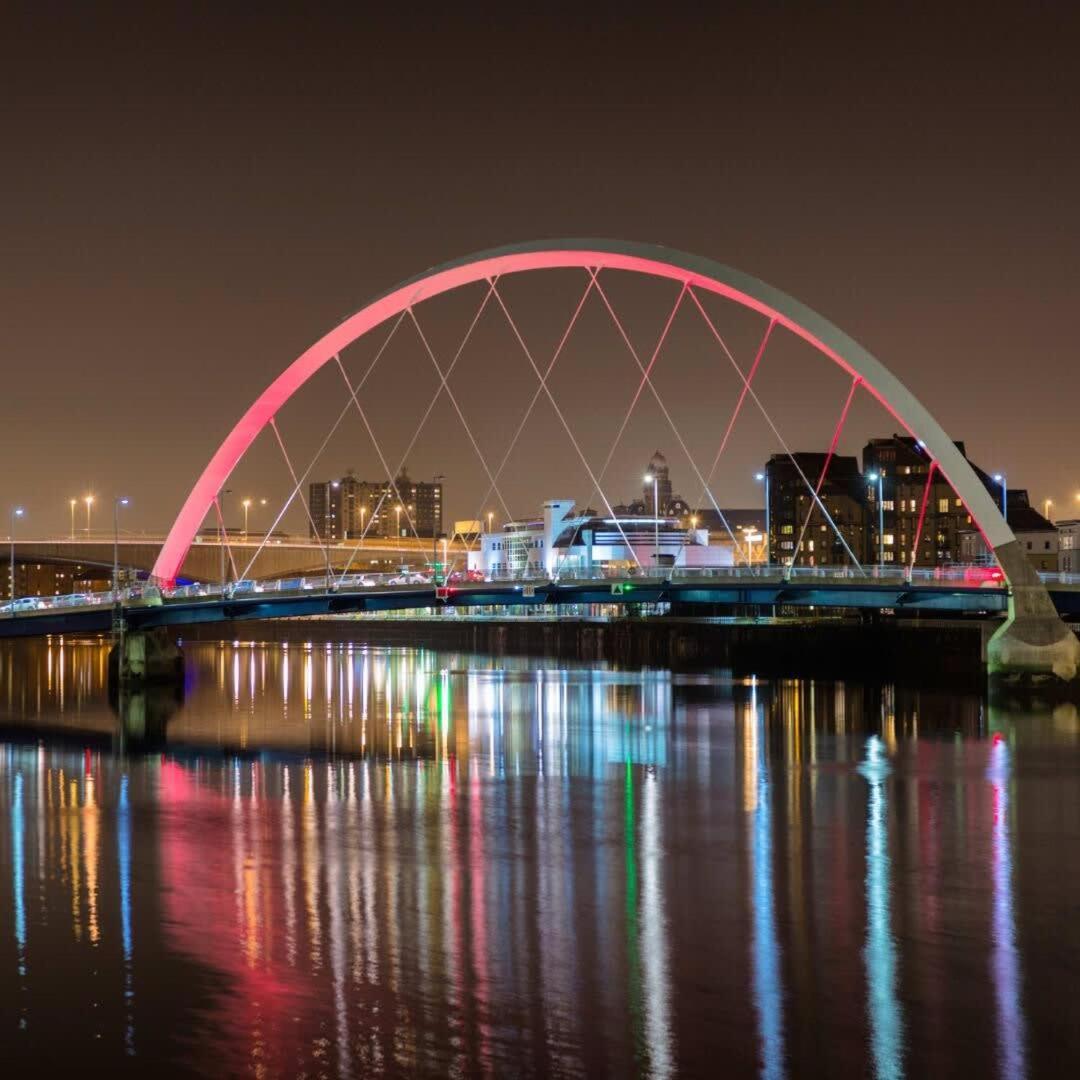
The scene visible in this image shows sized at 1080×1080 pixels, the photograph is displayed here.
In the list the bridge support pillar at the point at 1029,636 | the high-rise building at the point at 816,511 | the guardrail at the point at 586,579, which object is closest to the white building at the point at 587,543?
the high-rise building at the point at 816,511

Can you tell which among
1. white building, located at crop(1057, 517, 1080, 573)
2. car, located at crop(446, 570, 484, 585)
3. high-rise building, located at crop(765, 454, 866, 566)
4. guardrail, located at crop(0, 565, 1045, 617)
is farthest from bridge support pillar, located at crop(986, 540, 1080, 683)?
high-rise building, located at crop(765, 454, 866, 566)

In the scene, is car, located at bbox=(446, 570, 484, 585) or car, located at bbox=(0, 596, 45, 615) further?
car, located at bbox=(446, 570, 484, 585)

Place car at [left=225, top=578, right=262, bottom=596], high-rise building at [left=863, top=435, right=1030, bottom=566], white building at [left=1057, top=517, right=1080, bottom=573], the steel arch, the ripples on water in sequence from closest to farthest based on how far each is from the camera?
the ripples on water < the steel arch < car at [left=225, top=578, right=262, bottom=596] < white building at [left=1057, top=517, right=1080, bottom=573] < high-rise building at [left=863, top=435, right=1030, bottom=566]

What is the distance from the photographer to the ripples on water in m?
15.0

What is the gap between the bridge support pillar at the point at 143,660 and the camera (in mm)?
62281

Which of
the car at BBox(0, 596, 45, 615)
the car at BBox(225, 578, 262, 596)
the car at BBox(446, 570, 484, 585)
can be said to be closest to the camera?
the car at BBox(225, 578, 262, 596)

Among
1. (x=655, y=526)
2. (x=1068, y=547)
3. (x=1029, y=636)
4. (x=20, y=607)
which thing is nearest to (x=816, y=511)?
(x=1068, y=547)

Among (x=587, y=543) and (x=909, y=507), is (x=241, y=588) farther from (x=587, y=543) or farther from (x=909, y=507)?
(x=909, y=507)

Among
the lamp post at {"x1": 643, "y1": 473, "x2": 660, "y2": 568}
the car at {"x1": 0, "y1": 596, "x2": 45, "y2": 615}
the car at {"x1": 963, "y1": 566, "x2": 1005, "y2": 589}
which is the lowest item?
the car at {"x1": 0, "y1": 596, "x2": 45, "y2": 615}

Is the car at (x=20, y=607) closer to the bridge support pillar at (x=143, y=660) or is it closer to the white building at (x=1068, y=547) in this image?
the bridge support pillar at (x=143, y=660)

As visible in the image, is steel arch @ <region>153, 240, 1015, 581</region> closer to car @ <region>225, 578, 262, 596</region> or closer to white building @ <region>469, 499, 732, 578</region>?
car @ <region>225, 578, 262, 596</region>

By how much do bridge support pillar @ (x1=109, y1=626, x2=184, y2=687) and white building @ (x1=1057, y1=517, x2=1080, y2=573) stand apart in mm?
60637

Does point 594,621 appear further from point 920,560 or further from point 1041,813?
point 1041,813

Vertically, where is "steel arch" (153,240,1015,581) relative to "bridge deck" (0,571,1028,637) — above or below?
above
